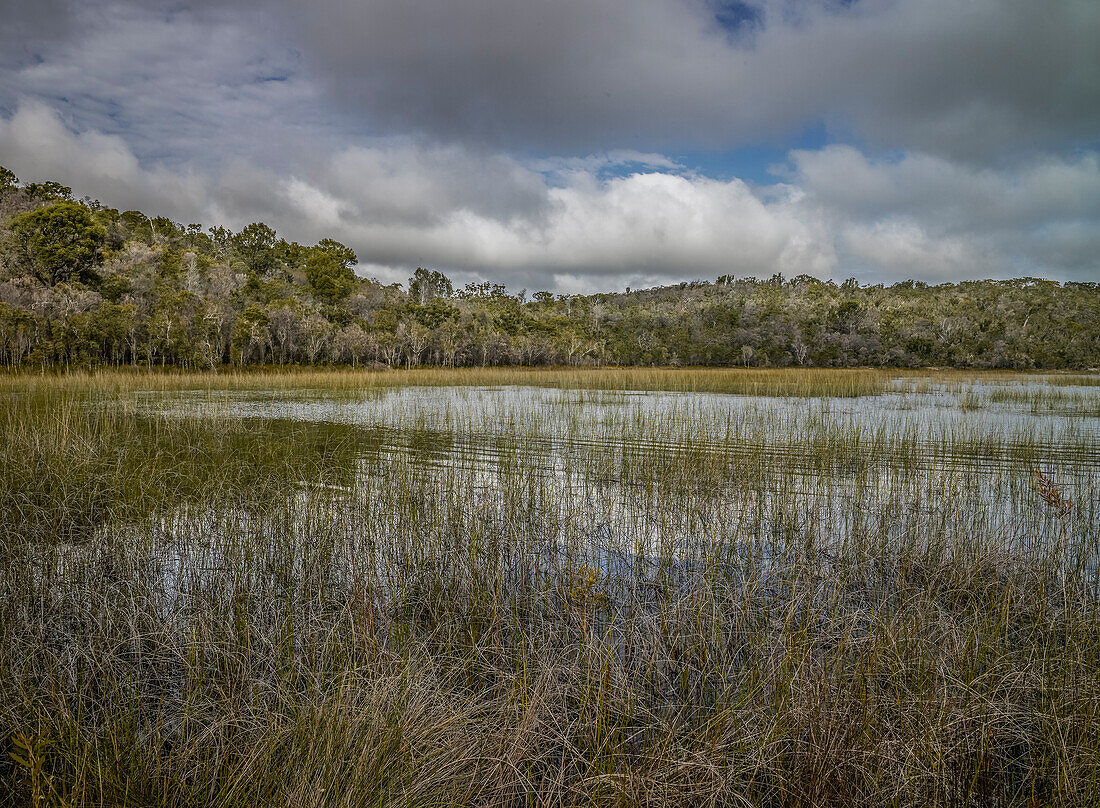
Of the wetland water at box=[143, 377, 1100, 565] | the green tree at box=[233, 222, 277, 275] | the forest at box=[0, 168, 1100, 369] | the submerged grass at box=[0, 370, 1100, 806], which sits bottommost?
the submerged grass at box=[0, 370, 1100, 806]

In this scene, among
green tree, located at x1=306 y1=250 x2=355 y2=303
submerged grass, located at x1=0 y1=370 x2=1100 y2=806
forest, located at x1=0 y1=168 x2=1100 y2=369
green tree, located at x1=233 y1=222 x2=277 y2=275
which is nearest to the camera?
submerged grass, located at x1=0 y1=370 x2=1100 y2=806

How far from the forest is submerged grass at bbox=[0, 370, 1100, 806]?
2555 centimetres

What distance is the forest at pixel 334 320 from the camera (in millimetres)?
31281

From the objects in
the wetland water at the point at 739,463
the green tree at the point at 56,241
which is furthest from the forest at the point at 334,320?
the wetland water at the point at 739,463

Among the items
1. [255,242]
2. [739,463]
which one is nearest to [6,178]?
[255,242]

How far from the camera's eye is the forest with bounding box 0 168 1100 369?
103 feet

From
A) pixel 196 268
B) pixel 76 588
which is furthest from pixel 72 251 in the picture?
pixel 76 588

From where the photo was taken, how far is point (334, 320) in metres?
46.4

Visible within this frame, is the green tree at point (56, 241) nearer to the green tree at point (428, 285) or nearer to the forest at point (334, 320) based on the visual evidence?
the forest at point (334, 320)

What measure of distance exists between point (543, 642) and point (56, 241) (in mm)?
44694

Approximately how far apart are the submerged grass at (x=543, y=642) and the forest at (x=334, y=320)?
2555 centimetres

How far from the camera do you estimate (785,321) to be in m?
66.1

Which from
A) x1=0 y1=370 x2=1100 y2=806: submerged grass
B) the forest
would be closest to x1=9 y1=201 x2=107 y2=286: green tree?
the forest

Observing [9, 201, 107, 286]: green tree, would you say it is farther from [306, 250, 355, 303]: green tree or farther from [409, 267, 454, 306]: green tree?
[409, 267, 454, 306]: green tree
